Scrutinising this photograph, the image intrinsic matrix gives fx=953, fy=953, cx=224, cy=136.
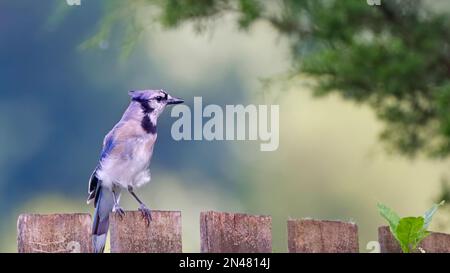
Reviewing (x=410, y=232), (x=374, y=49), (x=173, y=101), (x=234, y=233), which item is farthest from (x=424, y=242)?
(x=374, y=49)

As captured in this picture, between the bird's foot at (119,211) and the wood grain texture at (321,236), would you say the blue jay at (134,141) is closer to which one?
the bird's foot at (119,211)

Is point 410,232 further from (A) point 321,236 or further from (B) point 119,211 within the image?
(B) point 119,211

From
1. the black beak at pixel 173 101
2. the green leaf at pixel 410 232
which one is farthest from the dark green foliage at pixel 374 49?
the green leaf at pixel 410 232

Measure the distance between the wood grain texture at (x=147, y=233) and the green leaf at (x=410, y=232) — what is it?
46 centimetres

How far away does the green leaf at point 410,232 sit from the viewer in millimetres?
1953

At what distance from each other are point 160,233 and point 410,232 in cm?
52

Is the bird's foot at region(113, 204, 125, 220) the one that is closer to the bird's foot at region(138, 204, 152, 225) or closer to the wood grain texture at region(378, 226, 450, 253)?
the bird's foot at region(138, 204, 152, 225)

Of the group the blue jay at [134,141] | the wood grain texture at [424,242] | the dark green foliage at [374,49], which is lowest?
the wood grain texture at [424,242]

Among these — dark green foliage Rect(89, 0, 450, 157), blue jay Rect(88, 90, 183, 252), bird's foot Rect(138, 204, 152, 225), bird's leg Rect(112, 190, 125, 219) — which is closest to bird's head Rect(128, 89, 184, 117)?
blue jay Rect(88, 90, 183, 252)

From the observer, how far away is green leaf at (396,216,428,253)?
1.95 meters


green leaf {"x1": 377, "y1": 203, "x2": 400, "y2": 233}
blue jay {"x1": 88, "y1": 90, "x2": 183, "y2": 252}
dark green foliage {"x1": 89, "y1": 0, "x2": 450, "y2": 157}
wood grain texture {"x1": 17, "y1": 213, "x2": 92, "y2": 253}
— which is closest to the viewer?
wood grain texture {"x1": 17, "y1": 213, "x2": 92, "y2": 253}

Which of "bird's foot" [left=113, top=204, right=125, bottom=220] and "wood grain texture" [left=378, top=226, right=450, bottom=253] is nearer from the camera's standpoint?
"bird's foot" [left=113, top=204, right=125, bottom=220]

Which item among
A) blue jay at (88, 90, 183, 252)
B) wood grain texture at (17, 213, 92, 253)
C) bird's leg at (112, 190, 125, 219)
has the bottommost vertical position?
wood grain texture at (17, 213, 92, 253)
